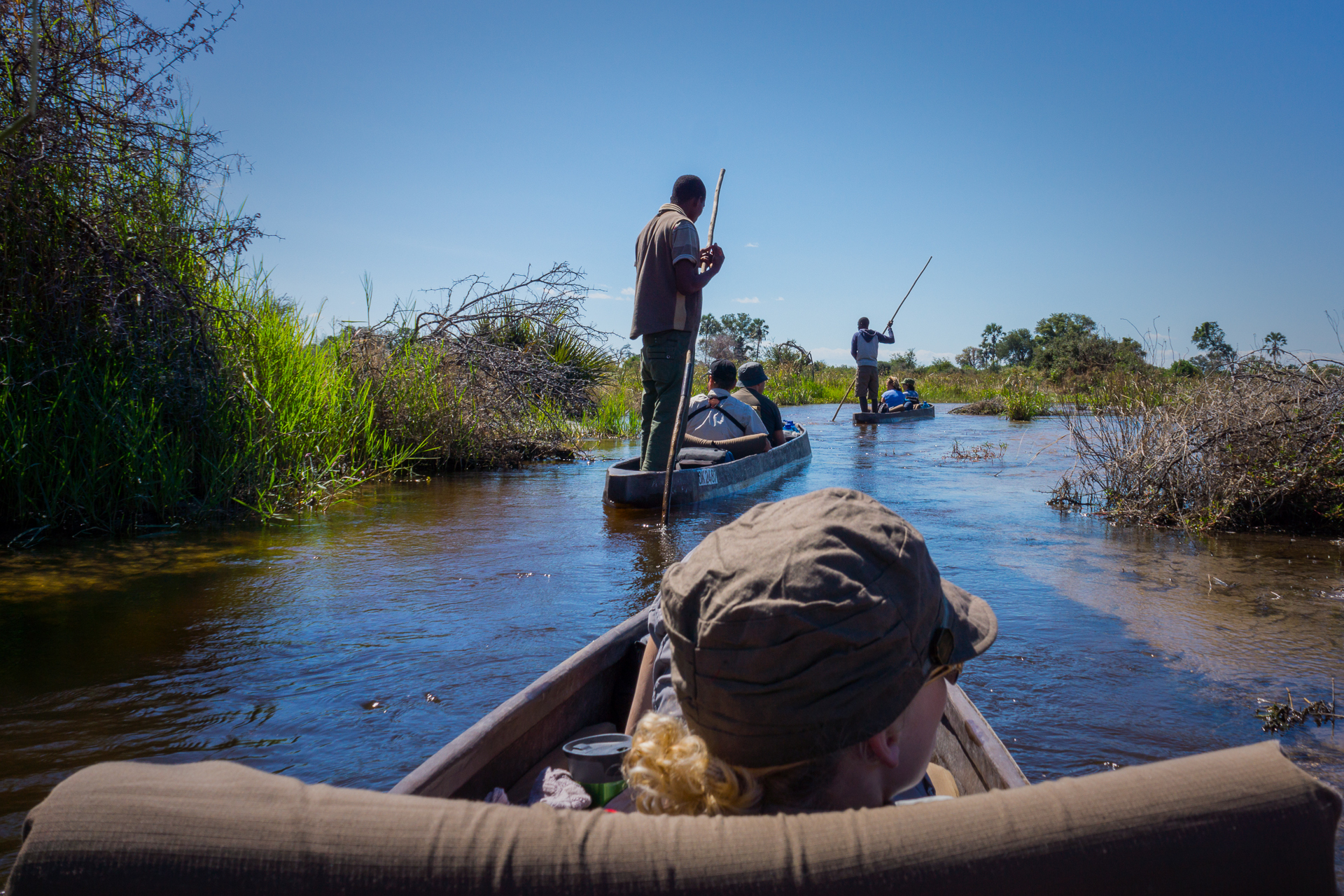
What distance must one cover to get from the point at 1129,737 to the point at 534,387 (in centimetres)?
913

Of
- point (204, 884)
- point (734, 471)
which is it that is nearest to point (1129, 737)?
point (204, 884)

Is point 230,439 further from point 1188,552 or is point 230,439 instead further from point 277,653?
point 1188,552

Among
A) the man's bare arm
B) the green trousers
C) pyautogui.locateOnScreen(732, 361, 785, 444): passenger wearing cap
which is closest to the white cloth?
pyautogui.locateOnScreen(732, 361, 785, 444): passenger wearing cap

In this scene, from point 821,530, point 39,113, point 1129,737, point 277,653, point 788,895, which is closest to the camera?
point 788,895

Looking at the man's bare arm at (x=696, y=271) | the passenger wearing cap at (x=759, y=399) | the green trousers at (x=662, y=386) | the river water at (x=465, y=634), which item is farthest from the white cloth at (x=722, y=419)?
the man's bare arm at (x=696, y=271)

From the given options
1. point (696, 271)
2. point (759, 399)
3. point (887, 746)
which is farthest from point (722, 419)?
point (887, 746)

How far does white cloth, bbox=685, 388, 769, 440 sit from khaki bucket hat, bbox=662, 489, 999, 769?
7.78 meters

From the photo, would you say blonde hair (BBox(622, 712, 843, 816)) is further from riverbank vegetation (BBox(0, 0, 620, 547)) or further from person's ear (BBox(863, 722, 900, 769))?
riverbank vegetation (BBox(0, 0, 620, 547))

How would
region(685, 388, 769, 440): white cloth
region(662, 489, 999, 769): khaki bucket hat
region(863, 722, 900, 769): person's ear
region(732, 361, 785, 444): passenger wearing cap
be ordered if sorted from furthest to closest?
region(732, 361, 785, 444): passenger wearing cap
region(685, 388, 769, 440): white cloth
region(863, 722, 900, 769): person's ear
region(662, 489, 999, 769): khaki bucket hat

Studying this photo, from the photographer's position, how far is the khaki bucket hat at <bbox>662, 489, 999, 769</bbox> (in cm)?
106

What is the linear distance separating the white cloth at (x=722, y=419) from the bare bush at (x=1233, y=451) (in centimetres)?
323

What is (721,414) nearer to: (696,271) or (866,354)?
(696,271)

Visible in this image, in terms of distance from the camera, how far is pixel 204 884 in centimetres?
76

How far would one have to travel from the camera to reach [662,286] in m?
7.19
